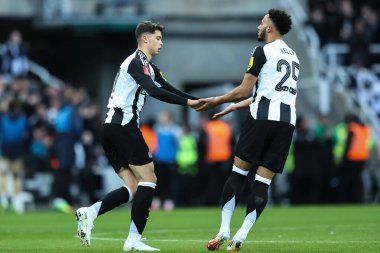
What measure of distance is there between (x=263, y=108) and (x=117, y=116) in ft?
4.91

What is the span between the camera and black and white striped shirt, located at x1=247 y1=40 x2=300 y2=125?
11.0m

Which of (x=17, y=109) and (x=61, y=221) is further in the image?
(x=17, y=109)

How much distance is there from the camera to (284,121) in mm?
10992

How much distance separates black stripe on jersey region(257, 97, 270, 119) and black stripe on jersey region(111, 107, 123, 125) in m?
1.41

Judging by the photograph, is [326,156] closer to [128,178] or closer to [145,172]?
[128,178]

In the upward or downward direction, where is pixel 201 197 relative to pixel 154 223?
downward

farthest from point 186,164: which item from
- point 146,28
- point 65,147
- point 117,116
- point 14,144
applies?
point 117,116

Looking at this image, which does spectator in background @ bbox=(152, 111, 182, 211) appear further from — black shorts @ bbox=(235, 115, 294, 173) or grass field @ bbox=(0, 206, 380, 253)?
black shorts @ bbox=(235, 115, 294, 173)

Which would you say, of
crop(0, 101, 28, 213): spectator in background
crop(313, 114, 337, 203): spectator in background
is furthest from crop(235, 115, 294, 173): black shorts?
crop(313, 114, 337, 203): spectator in background

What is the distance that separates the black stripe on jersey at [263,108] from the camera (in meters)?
11.0

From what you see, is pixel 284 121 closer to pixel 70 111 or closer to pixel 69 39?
pixel 70 111

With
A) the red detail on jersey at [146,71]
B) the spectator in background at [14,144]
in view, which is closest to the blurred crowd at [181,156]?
the spectator in background at [14,144]

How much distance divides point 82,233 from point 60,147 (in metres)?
11.0

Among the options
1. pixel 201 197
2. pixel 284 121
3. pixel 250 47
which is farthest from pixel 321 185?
pixel 284 121
